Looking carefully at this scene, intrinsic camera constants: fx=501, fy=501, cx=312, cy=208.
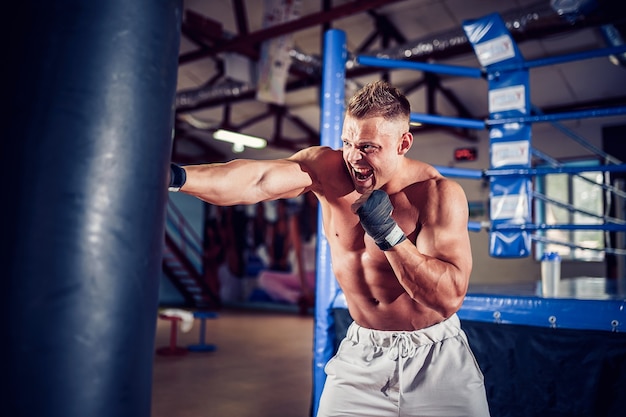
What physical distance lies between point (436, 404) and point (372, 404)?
194 millimetres

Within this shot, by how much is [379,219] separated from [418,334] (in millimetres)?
542

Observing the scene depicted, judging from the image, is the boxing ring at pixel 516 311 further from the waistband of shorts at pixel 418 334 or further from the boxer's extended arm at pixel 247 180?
the boxer's extended arm at pixel 247 180

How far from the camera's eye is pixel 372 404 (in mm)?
1559

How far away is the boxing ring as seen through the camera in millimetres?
1823

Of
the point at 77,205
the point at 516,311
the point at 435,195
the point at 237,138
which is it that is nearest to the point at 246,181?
A: the point at 435,195

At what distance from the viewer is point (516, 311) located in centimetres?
198

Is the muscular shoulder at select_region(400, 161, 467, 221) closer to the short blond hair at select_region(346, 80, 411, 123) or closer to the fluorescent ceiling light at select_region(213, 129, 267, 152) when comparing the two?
the short blond hair at select_region(346, 80, 411, 123)

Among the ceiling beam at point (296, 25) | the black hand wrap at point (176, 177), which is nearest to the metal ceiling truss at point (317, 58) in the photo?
the ceiling beam at point (296, 25)

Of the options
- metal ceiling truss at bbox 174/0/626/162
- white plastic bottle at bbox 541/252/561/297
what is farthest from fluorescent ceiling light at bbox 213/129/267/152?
white plastic bottle at bbox 541/252/561/297

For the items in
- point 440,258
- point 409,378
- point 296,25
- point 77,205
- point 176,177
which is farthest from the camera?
point 296,25

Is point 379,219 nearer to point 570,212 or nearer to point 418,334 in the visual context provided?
point 418,334

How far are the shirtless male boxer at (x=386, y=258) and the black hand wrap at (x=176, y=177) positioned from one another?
0.43 ft

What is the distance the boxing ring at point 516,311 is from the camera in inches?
71.8

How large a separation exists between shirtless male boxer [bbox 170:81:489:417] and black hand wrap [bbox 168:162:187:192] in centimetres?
13
